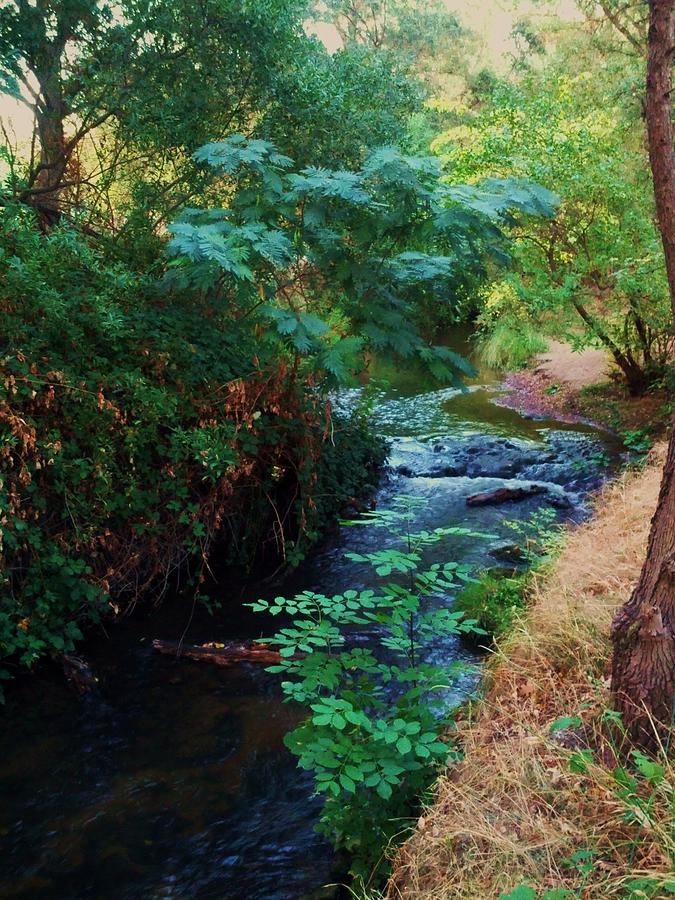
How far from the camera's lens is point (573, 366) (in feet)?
52.3

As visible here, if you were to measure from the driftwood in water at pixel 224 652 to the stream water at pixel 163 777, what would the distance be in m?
0.08

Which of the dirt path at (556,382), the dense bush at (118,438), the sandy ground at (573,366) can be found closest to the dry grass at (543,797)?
the dense bush at (118,438)

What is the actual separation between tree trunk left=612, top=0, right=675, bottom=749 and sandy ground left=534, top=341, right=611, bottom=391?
11258 mm

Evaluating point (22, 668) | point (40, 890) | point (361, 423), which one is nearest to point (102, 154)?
point (361, 423)

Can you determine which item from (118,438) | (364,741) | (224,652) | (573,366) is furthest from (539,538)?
(573,366)

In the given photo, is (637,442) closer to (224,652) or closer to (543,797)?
(224,652)

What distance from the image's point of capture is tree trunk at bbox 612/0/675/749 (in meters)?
2.77

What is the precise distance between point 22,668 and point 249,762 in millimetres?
1983

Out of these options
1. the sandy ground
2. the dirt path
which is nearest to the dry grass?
the dirt path

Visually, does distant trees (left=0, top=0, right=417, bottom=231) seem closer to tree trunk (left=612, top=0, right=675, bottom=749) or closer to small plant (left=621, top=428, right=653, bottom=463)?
tree trunk (left=612, top=0, right=675, bottom=749)

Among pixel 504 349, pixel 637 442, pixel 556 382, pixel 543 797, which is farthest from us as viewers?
pixel 504 349

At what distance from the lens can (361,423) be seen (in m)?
9.09

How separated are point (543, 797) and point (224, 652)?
3.06 metres

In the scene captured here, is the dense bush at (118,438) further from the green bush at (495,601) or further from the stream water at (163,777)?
the green bush at (495,601)
